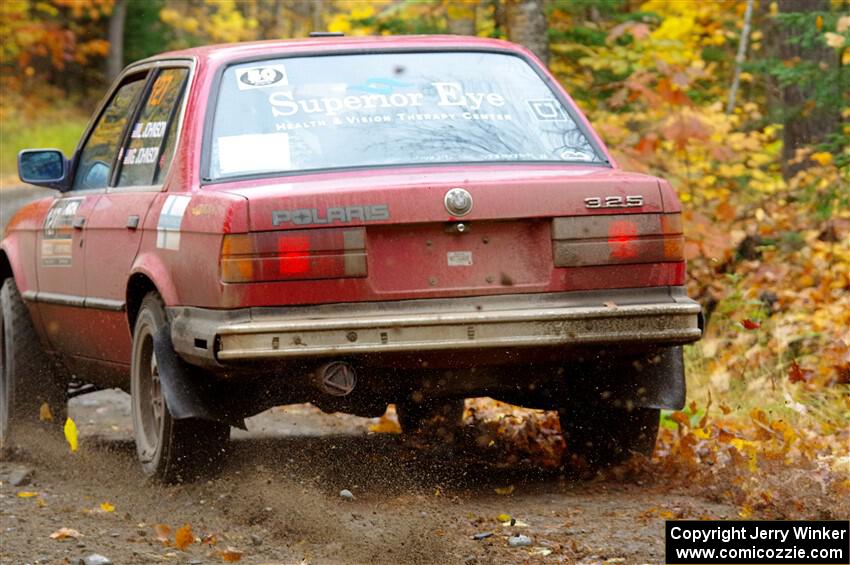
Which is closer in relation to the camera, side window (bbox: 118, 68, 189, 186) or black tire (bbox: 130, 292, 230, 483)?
black tire (bbox: 130, 292, 230, 483)

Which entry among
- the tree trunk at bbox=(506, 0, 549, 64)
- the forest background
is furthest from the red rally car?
the tree trunk at bbox=(506, 0, 549, 64)

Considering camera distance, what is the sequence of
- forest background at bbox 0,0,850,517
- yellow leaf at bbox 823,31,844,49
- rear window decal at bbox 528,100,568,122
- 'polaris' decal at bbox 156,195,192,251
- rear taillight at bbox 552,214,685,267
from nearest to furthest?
rear taillight at bbox 552,214,685,267 < 'polaris' decal at bbox 156,195,192,251 < rear window decal at bbox 528,100,568,122 < forest background at bbox 0,0,850,517 < yellow leaf at bbox 823,31,844,49

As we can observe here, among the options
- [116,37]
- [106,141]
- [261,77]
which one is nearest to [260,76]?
[261,77]

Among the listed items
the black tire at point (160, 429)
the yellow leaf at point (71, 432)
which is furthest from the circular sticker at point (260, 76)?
the yellow leaf at point (71, 432)

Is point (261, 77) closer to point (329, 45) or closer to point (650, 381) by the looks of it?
point (329, 45)

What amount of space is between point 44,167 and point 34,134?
85.2 ft

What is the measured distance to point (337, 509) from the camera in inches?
219

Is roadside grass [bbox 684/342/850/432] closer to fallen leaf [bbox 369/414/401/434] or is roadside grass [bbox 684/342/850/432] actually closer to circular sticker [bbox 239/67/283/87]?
fallen leaf [bbox 369/414/401/434]

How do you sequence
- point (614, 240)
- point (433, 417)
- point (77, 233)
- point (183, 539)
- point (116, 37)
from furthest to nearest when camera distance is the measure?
point (116, 37), point (433, 417), point (77, 233), point (614, 240), point (183, 539)

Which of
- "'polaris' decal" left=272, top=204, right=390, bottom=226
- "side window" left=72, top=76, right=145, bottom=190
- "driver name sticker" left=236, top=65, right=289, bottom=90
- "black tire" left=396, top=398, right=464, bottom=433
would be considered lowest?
"black tire" left=396, top=398, right=464, bottom=433

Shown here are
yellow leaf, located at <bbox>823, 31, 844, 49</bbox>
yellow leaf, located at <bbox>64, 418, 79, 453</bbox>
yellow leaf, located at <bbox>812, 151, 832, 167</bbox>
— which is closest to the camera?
yellow leaf, located at <bbox>64, 418, 79, 453</bbox>

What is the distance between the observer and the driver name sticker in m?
6.05

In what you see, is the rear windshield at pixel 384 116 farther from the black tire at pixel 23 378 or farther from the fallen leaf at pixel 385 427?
the fallen leaf at pixel 385 427

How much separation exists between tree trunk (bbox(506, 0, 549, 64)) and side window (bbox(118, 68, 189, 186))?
5966 mm
